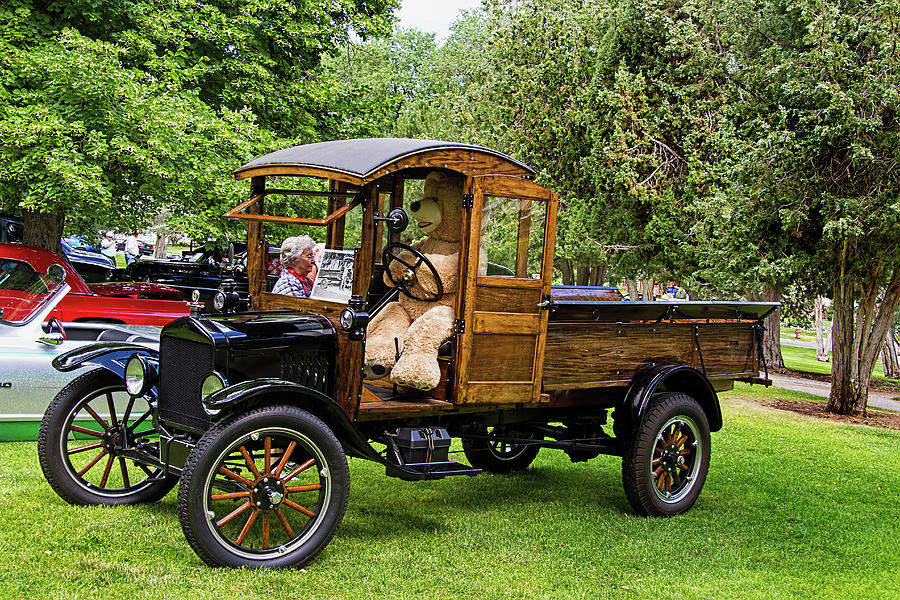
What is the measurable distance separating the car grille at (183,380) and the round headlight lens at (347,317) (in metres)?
0.82

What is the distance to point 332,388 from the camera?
545cm

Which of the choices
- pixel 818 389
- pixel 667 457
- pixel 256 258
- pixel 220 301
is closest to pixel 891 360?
pixel 818 389

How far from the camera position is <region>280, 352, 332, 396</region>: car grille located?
5309 millimetres

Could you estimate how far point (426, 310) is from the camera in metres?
6.15

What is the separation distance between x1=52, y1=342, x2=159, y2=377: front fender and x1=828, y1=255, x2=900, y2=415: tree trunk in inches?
473

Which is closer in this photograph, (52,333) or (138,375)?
(138,375)

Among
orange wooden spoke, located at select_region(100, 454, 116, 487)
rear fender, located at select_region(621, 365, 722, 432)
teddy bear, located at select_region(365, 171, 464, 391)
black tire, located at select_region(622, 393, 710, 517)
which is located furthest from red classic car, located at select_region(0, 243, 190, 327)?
black tire, located at select_region(622, 393, 710, 517)

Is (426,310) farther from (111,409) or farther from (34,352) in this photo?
(34,352)

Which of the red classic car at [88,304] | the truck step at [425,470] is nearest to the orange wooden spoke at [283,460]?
the truck step at [425,470]

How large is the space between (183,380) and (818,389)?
1666 cm

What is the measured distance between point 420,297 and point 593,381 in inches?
64.2

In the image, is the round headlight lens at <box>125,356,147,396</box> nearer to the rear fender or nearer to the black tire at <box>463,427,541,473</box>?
the black tire at <box>463,427,541,473</box>

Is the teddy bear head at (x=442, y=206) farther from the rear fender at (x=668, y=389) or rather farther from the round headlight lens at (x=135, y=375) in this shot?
the round headlight lens at (x=135, y=375)

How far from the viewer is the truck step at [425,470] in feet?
18.1
